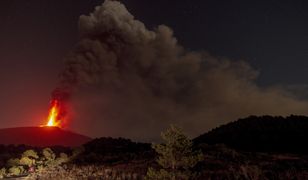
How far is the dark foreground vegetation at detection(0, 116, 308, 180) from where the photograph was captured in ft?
67.5

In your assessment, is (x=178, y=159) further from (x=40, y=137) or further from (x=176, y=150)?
(x=40, y=137)

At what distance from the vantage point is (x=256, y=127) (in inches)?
3445

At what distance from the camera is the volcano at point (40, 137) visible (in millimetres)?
115944

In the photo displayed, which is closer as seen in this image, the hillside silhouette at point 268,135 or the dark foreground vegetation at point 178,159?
the dark foreground vegetation at point 178,159

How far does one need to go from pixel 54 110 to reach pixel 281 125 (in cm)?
A: 5881

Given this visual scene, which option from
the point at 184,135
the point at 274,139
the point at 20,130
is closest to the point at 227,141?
the point at 274,139

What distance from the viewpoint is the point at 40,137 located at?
4749 inches

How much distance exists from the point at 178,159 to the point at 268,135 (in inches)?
2376

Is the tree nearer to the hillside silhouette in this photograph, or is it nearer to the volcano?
the hillside silhouette

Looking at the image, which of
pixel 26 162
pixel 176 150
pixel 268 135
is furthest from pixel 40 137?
pixel 176 150

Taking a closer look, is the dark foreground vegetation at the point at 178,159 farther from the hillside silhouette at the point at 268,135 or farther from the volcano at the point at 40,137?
the volcano at the point at 40,137

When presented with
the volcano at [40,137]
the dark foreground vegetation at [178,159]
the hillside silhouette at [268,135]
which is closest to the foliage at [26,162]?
the dark foreground vegetation at [178,159]

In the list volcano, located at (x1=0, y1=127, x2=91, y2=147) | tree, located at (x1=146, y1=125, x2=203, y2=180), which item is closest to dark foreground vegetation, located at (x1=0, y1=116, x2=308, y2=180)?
tree, located at (x1=146, y1=125, x2=203, y2=180)

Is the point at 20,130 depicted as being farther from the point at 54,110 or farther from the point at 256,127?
the point at 256,127
